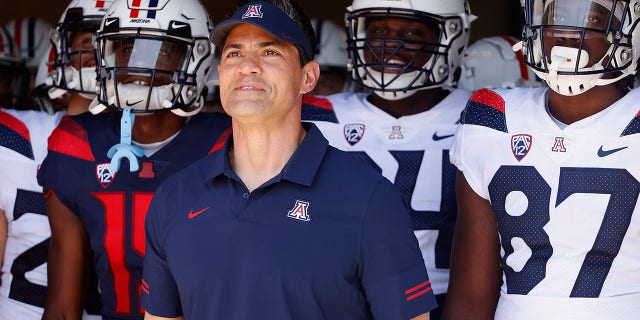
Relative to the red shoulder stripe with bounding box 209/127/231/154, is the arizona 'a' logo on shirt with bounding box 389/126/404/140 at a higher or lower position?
higher

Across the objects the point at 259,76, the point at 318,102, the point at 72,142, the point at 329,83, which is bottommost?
the point at 329,83

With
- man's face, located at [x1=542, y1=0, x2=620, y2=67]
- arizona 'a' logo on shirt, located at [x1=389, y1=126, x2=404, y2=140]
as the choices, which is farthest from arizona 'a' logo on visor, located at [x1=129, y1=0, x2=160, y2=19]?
man's face, located at [x1=542, y1=0, x2=620, y2=67]

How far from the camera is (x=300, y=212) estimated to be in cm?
244

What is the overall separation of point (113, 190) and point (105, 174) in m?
0.07

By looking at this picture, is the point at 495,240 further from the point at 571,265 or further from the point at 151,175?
the point at 151,175

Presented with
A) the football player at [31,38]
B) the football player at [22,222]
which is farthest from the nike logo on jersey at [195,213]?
the football player at [31,38]

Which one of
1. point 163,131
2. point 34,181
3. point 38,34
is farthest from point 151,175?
point 38,34

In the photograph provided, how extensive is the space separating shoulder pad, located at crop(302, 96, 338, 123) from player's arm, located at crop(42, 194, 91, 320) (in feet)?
2.94

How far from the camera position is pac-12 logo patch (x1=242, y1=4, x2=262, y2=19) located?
2.60m

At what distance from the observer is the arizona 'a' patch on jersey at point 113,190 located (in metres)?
3.36

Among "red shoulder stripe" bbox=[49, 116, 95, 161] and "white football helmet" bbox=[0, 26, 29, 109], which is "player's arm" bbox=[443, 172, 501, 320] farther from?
"white football helmet" bbox=[0, 26, 29, 109]

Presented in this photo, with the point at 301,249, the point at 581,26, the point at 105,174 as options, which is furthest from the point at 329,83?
the point at 301,249

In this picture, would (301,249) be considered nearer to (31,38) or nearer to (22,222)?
(22,222)

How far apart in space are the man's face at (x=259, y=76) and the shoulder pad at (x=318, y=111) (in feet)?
3.63
